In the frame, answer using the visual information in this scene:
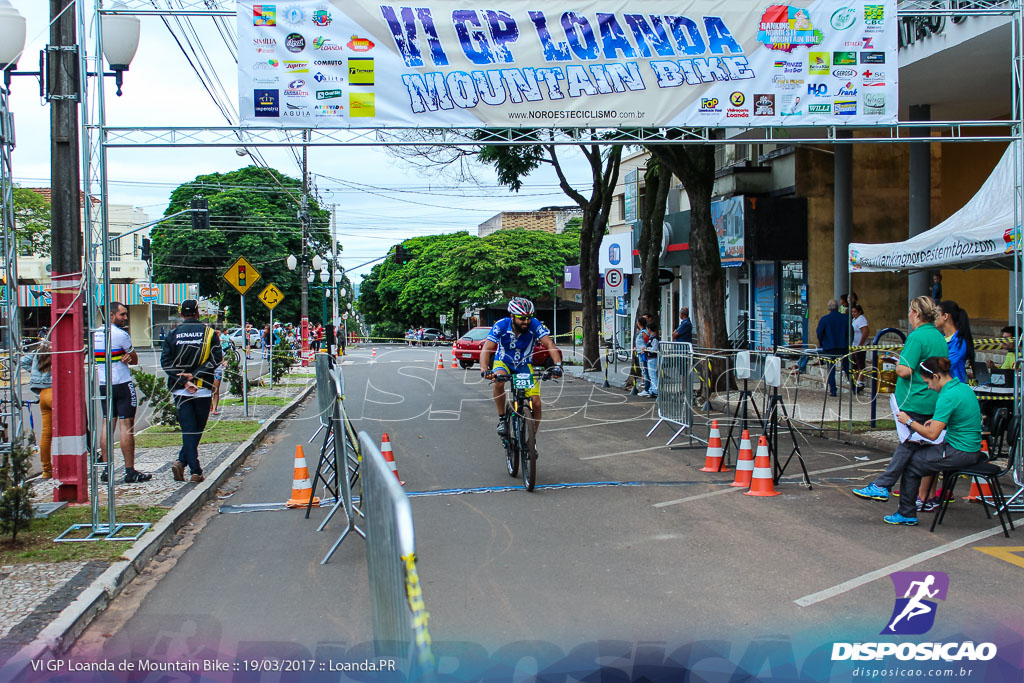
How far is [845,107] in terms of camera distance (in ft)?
31.4

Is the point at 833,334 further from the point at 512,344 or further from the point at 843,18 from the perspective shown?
the point at 512,344

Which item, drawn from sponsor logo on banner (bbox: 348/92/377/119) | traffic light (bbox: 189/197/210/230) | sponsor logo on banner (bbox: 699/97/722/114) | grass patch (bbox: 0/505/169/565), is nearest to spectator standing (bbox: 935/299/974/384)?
sponsor logo on banner (bbox: 699/97/722/114)

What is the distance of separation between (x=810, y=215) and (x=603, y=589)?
19524 mm

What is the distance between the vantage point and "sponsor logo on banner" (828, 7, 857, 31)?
31.5ft

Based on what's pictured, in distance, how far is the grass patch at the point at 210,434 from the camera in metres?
13.3

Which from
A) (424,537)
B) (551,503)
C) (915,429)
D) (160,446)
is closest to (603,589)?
(424,537)

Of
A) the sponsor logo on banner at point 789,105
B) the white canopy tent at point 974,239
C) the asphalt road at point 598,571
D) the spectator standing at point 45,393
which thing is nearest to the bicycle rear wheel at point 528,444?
the asphalt road at point 598,571

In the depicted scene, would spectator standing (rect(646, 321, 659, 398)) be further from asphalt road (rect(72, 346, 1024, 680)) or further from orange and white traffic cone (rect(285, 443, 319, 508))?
orange and white traffic cone (rect(285, 443, 319, 508))

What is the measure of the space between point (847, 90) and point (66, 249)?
816 cm

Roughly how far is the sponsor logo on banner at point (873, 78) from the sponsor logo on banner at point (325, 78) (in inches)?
220

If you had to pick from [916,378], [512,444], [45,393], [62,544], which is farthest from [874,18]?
[45,393]

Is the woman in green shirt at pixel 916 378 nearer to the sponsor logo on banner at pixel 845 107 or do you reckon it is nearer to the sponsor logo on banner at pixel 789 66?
the sponsor logo on banner at pixel 845 107

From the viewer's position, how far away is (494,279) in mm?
61875

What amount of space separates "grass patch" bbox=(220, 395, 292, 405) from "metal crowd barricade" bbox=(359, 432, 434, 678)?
16276 mm
